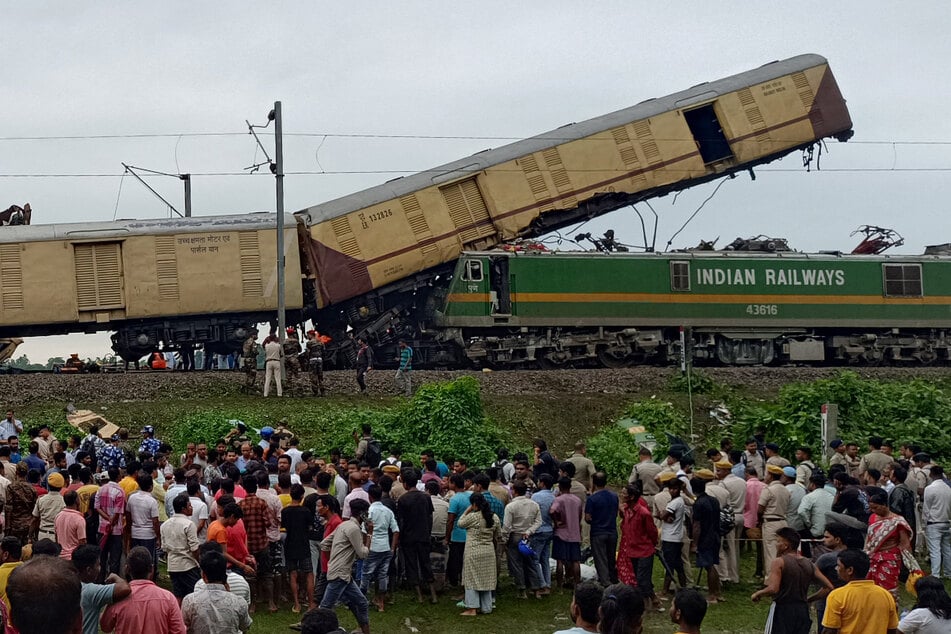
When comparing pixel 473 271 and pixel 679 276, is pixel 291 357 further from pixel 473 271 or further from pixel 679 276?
pixel 679 276

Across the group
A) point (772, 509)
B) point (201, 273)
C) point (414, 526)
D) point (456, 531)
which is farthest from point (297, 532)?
point (201, 273)

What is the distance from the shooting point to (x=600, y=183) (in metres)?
28.6

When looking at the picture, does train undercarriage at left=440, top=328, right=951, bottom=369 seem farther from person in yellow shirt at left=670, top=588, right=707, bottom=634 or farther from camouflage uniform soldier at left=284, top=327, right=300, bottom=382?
person in yellow shirt at left=670, top=588, right=707, bottom=634

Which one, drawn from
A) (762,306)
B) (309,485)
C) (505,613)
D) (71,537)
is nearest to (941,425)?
(762,306)

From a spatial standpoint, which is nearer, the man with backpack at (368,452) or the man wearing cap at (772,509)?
the man wearing cap at (772,509)

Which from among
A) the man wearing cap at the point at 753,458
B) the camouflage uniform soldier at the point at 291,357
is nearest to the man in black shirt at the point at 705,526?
the man wearing cap at the point at 753,458

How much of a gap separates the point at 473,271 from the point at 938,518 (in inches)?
647

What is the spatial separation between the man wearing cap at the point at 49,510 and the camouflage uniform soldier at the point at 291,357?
11.6 meters

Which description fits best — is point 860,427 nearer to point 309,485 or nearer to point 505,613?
point 505,613

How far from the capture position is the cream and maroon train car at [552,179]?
2702 centimetres

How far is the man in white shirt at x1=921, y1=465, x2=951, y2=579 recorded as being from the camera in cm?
1207

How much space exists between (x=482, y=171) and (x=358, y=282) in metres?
4.34

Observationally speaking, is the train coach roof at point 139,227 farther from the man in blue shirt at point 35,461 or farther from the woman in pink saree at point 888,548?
the woman in pink saree at point 888,548

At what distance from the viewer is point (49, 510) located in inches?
428
